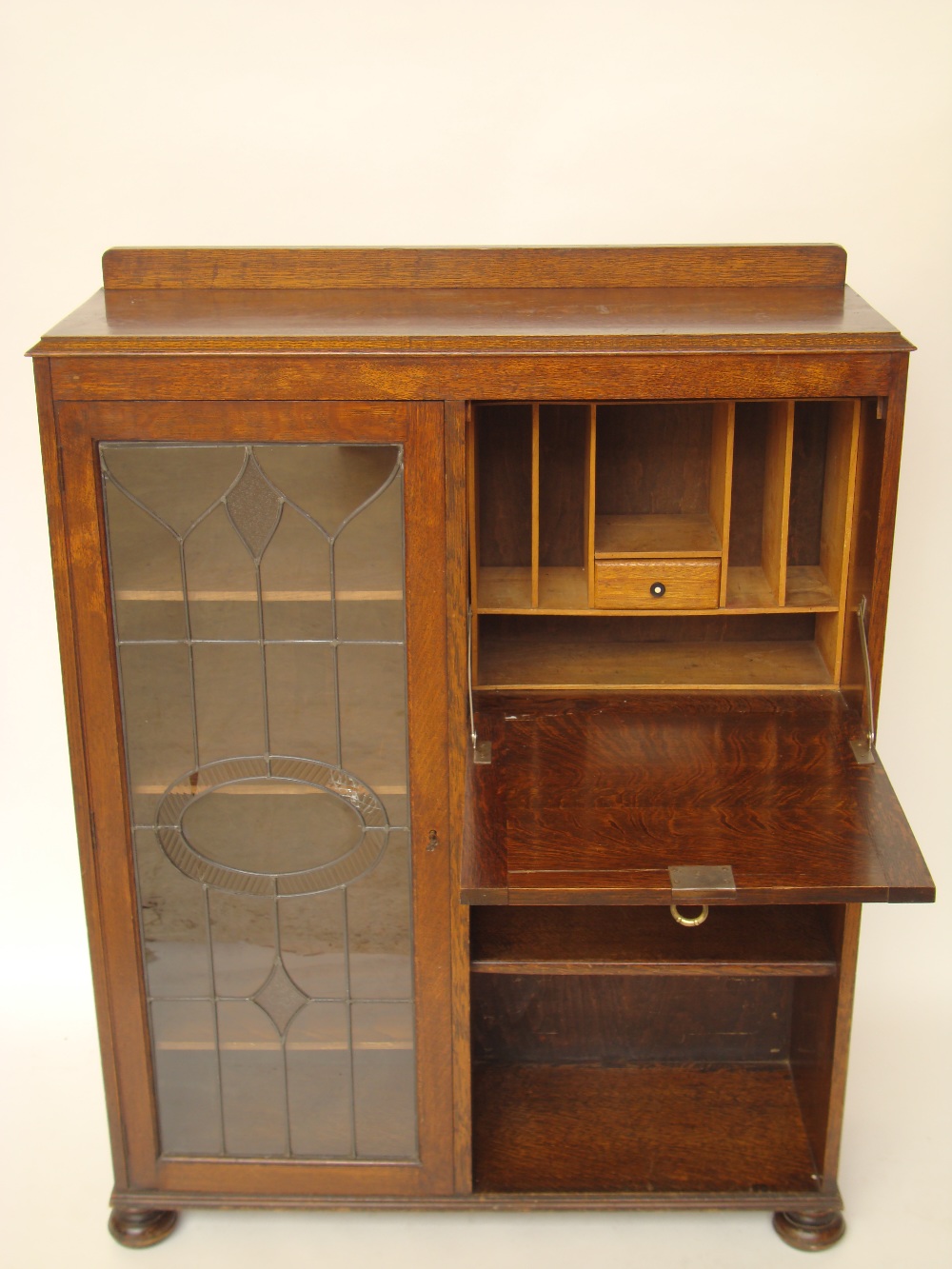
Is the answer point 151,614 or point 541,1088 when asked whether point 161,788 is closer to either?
point 151,614

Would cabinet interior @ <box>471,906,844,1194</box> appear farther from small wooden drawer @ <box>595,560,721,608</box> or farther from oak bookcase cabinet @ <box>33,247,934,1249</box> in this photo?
small wooden drawer @ <box>595,560,721,608</box>

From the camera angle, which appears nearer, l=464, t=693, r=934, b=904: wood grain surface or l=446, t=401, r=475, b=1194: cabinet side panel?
l=464, t=693, r=934, b=904: wood grain surface

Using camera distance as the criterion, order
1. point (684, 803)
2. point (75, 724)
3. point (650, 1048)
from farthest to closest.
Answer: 1. point (650, 1048)
2. point (75, 724)
3. point (684, 803)

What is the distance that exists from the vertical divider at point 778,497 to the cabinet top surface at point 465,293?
197 millimetres

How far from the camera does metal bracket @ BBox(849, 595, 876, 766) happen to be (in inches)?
108

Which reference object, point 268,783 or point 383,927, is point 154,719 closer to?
point 268,783

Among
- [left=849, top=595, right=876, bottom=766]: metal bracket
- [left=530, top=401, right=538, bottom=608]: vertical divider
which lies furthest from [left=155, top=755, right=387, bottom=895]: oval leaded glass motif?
→ [left=849, top=595, right=876, bottom=766]: metal bracket

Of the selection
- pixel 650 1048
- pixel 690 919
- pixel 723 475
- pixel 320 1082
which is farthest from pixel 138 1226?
pixel 723 475

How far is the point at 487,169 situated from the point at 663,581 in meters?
1.03

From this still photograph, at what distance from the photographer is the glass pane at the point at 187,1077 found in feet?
10.1

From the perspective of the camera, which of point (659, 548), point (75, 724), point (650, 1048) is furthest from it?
point (650, 1048)

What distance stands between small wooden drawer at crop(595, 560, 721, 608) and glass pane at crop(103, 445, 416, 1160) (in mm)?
387

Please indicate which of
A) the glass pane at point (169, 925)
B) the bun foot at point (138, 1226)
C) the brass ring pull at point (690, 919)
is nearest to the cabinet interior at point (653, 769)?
the brass ring pull at point (690, 919)

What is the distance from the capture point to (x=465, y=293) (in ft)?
9.80
